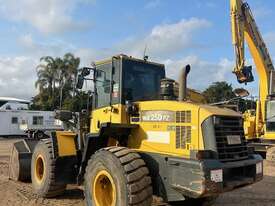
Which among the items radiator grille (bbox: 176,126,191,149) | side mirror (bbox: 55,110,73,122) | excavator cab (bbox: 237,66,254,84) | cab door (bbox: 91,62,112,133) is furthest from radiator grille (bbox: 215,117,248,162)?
excavator cab (bbox: 237,66,254,84)

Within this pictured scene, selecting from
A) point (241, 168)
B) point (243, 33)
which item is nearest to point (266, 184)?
point (241, 168)

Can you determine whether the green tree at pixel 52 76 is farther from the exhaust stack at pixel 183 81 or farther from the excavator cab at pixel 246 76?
the exhaust stack at pixel 183 81

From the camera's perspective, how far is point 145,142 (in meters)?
8.13

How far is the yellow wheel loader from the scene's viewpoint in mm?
7105

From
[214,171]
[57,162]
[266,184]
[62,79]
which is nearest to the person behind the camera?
[214,171]

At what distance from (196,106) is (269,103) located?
13.0m

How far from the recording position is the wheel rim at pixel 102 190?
7910 mm

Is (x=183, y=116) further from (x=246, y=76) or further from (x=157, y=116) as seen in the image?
(x=246, y=76)

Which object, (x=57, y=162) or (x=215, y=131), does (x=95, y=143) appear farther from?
(x=215, y=131)

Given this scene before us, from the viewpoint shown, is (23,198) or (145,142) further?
(23,198)

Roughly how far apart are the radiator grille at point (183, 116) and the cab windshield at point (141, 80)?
1330 millimetres

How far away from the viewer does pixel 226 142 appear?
7.41m

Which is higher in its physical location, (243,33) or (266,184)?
A: (243,33)

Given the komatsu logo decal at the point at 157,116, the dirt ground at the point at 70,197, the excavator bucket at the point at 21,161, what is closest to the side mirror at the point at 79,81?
the komatsu logo decal at the point at 157,116
